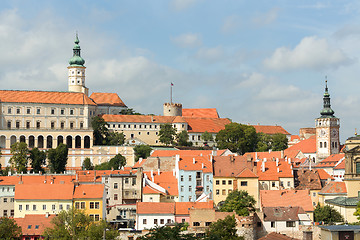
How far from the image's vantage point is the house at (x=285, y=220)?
74625mm

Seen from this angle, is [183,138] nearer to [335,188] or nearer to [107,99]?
[107,99]

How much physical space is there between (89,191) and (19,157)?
42664 millimetres

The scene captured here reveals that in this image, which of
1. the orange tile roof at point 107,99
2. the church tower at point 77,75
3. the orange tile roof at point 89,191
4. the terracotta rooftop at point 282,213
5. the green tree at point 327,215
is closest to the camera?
the terracotta rooftop at point 282,213

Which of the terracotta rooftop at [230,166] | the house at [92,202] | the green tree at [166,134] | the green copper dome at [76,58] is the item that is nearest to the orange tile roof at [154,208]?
the house at [92,202]

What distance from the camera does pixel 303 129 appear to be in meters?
173

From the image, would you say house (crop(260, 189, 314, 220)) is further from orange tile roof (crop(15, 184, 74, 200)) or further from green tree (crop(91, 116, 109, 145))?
green tree (crop(91, 116, 109, 145))

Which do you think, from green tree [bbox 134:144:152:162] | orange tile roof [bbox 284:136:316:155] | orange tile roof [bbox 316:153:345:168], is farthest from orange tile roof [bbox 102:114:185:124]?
orange tile roof [bbox 316:153:345:168]

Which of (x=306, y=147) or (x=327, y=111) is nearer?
(x=306, y=147)

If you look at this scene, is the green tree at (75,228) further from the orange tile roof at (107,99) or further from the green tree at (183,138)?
the orange tile roof at (107,99)

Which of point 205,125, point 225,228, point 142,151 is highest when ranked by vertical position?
point 205,125

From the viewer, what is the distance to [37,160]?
118 metres

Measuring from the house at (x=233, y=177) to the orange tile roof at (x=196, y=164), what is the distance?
885mm

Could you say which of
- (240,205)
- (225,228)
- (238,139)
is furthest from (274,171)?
(238,139)

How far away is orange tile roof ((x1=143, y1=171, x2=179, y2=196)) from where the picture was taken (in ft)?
287
